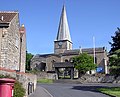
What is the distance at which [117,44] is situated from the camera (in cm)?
3669

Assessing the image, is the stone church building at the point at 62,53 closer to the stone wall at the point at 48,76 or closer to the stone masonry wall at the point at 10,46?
the stone wall at the point at 48,76

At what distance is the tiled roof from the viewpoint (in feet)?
96.4

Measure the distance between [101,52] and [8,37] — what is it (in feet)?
219

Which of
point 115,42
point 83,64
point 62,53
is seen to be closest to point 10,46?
point 115,42

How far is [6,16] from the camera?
104 feet

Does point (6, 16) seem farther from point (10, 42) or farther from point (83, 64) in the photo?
point (83, 64)

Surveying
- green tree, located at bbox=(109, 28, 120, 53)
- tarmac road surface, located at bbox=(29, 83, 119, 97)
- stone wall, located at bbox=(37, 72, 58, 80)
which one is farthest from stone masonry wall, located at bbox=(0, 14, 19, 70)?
stone wall, located at bbox=(37, 72, 58, 80)

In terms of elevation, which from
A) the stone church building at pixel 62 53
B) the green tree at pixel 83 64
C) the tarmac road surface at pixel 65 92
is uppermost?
the stone church building at pixel 62 53

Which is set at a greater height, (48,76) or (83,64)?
(83,64)

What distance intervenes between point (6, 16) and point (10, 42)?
4.11m

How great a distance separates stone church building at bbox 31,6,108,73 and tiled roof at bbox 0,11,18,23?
5835 cm

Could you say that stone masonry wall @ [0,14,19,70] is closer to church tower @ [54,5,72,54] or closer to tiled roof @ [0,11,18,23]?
tiled roof @ [0,11,18,23]

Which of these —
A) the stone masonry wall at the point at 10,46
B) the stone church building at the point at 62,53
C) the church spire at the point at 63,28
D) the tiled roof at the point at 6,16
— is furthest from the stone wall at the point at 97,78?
the church spire at the point at 63,28

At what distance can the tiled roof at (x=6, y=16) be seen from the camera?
29388 mm
